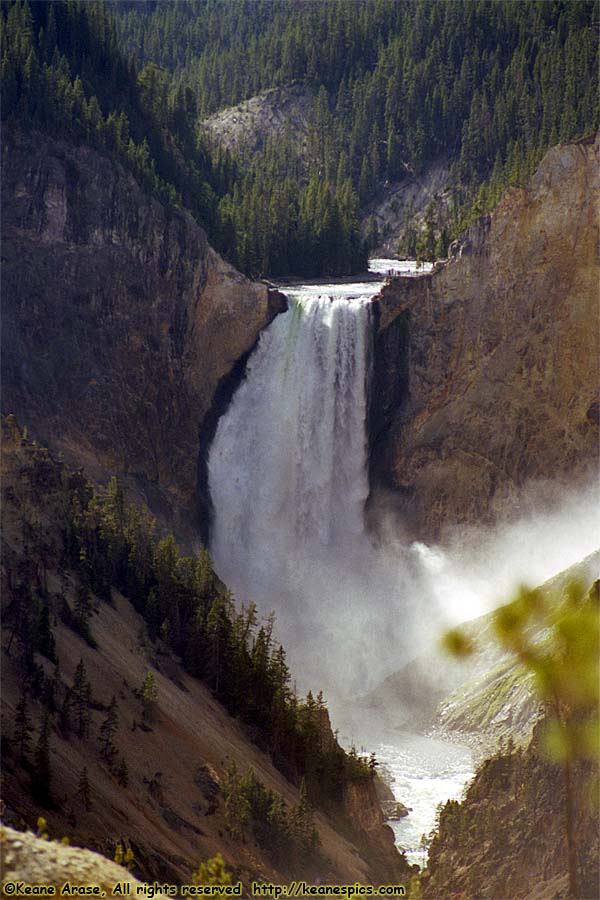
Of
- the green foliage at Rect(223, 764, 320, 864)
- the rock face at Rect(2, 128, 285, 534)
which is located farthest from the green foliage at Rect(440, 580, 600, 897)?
the rock face at Rect(2, 128, 285, 534)

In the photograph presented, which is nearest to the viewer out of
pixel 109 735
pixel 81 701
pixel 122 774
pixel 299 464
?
pixel 122 774

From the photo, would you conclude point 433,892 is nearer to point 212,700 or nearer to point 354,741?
point 212,700

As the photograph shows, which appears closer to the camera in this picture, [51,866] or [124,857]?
[51,866]

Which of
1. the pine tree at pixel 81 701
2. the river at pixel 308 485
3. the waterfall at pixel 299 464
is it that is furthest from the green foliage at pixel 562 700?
the waterfall at pixel 299 464

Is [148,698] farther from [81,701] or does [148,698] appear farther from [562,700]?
[562,700]

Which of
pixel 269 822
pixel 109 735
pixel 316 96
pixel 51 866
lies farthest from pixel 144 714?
pixel 316 96

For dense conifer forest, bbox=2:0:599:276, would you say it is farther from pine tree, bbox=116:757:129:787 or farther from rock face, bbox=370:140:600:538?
pine tree, bbox=116:757:129:787

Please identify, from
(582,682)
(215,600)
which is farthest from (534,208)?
(582,682)
